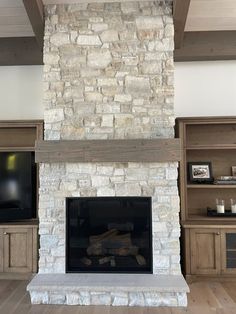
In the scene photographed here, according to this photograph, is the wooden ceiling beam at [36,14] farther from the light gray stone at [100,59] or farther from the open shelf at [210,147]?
the open shelf at [210,147]

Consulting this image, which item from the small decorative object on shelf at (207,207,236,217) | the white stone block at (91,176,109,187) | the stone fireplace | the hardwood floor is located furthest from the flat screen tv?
the small decorative object on shelf at (207,207,236,217)

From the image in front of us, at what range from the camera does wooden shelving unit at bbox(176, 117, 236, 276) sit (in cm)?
398

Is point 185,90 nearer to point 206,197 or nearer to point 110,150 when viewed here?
point 206,197

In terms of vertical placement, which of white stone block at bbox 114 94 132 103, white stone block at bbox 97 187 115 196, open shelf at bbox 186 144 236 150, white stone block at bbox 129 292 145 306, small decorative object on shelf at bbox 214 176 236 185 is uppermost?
white stone block at bbox 114 94 132 103

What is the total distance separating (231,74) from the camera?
4699 mm

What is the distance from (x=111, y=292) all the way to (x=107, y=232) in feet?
2.36

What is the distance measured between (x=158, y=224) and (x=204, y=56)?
8.08ft

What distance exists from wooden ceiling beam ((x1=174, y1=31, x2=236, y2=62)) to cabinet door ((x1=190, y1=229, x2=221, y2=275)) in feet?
7.93

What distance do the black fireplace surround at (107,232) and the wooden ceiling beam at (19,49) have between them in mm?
2194

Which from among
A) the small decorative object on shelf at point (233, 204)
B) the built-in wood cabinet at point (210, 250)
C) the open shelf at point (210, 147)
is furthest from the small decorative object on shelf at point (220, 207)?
the open shelf at point (210, 147)

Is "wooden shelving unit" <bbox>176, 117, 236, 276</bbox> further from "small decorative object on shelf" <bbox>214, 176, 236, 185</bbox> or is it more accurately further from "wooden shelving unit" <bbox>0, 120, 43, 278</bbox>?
"wooden shelving unit" <bbox>0, 120, 43, 278</bbox>

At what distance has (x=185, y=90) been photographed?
15.6 feet

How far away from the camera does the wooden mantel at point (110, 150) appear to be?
3.62 meters

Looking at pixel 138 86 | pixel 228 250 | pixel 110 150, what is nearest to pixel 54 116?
pixel 110 150
